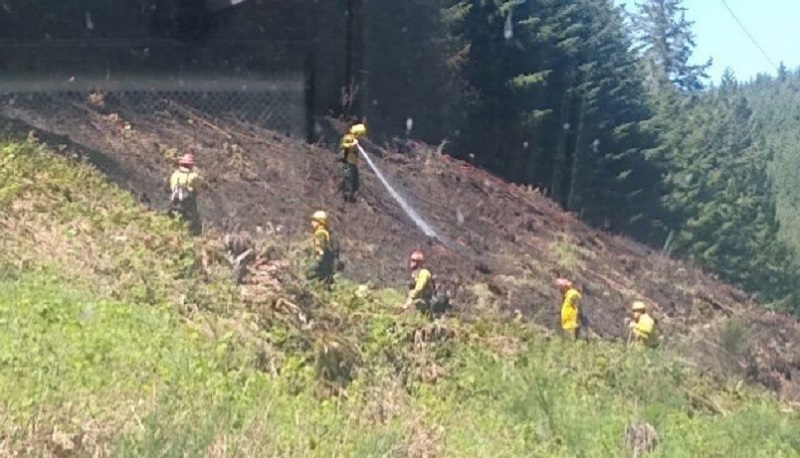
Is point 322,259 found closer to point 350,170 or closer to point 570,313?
point 570,313

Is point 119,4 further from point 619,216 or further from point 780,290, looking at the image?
point 780,290

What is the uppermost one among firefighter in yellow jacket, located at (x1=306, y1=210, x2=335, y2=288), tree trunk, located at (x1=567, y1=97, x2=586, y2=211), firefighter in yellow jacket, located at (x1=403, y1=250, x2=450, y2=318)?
firefighter in yellow jacket, located at (x1=306, y1=210, x2=335, y2=288)

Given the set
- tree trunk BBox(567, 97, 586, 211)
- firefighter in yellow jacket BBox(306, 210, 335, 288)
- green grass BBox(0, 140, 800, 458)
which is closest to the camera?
green grass BBox(0, 140, 800, 458)

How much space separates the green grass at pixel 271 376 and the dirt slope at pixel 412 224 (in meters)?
3.81

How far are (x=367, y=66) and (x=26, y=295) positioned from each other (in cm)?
2152

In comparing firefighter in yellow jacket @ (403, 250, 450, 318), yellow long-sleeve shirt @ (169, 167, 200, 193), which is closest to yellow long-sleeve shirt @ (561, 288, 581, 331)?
firefighter in yellow jacket @ (403, 250, 450, 318)

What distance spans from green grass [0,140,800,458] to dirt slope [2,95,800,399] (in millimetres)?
3806

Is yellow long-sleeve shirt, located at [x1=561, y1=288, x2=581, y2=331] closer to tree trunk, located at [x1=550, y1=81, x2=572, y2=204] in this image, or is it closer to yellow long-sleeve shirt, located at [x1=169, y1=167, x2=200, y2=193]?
yellow long-sleeve shirt, located at [x1=169, y1=167, x2=200, y2=193]

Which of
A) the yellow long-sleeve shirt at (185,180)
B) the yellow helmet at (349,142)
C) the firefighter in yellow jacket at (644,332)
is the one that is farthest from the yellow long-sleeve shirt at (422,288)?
the yellow helmet at (349,142)

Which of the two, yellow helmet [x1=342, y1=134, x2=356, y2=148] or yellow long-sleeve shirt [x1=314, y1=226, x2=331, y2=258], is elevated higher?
yellow helmet [x1=342, y1=134, x2=356, y2=148]

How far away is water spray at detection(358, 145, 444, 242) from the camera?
85.7ft

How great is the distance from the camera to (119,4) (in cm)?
2584

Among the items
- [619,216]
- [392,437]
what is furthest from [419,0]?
[392,437]

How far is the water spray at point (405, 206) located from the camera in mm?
26109
